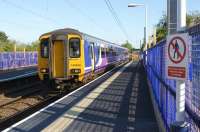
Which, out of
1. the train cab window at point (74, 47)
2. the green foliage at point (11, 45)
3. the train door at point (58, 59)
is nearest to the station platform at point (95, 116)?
the train door at point (58, 59)

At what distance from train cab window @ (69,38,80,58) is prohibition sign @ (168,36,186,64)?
14317 mm

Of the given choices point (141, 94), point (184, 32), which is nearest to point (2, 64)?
point (141, 94)

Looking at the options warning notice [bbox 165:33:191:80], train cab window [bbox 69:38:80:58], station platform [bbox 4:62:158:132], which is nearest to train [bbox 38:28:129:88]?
train cab window [bbox 69:38:80:58]

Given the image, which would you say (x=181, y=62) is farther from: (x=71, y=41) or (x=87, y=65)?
(x=87, y=65)

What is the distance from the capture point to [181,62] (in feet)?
15.5

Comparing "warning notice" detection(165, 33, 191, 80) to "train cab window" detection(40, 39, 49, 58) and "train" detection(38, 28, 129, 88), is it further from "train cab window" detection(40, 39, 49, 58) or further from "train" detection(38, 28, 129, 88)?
"train cab window" detection(40, 39, 49, 58)

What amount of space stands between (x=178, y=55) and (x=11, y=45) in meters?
58.9

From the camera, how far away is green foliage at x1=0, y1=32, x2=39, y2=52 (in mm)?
58406

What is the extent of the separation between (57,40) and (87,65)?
2.39 metres

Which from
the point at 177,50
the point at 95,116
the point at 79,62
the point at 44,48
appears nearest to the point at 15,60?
the point at 44,48

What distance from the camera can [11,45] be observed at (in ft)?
202

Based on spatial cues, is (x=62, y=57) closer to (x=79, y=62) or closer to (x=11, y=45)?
(x=79, y=62)

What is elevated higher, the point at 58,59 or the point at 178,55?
the point at 178,55

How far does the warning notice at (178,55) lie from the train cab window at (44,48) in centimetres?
1473
